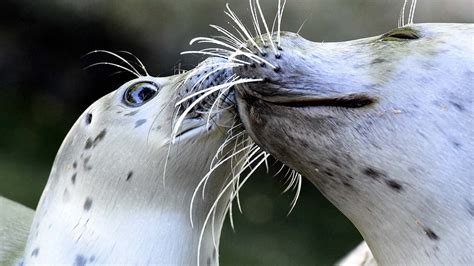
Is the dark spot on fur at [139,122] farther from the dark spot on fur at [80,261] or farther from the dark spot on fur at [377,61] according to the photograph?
the dark spot on fur at [377,61]

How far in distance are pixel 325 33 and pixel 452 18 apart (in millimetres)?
758

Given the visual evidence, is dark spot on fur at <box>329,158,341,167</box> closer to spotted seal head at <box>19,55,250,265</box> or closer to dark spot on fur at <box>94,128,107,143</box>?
spotted seal head at <box>19,55,250,265</box>

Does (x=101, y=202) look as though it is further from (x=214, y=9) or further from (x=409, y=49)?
(x=214, y=9)

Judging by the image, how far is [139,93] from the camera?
1954 mm

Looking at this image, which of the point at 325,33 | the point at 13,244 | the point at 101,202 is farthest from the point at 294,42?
the point at 325,33

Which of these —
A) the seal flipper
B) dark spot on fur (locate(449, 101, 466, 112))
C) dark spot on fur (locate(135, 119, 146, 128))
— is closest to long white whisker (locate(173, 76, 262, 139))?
dark spot on fur (locate(135, 119, 146, 128))

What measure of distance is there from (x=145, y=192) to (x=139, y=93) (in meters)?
0.27

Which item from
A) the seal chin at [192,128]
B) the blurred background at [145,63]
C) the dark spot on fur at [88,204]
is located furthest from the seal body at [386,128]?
the blurred background at [145,63]

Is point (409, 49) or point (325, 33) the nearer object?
point (409, 49)

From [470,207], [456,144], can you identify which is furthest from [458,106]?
[470,207]

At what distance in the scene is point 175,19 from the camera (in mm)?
5184

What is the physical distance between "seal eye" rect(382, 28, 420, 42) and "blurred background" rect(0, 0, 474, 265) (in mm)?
2987

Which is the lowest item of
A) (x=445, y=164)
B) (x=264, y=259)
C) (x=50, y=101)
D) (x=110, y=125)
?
(x=264, y=259)

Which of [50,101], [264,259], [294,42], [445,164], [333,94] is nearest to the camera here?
[445,164]
